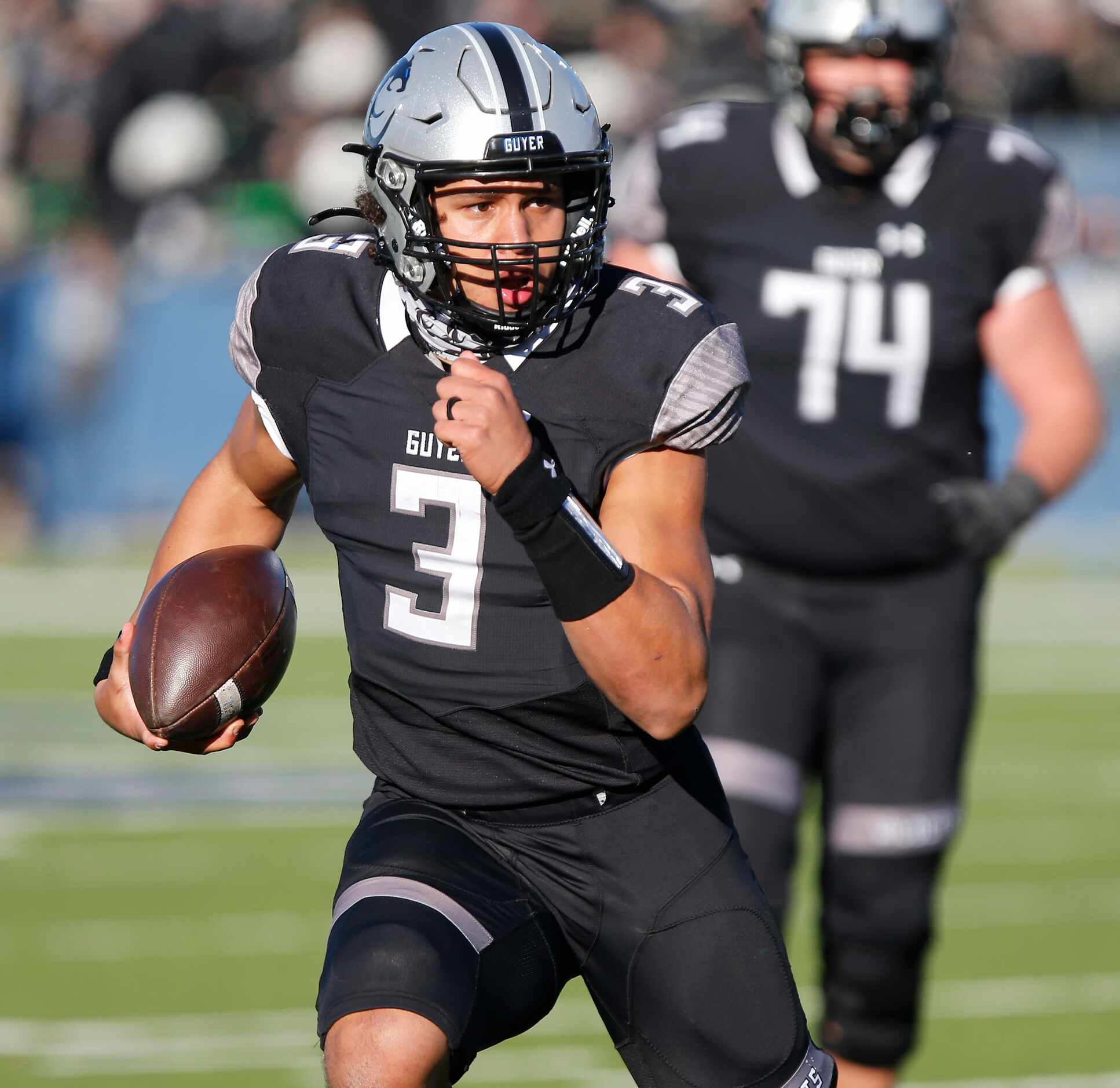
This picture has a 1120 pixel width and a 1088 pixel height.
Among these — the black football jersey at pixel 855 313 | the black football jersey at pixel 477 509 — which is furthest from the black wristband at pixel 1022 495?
the black football jersey at pixel 477 509

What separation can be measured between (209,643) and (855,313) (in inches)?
76.7

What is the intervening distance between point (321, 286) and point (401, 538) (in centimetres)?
42

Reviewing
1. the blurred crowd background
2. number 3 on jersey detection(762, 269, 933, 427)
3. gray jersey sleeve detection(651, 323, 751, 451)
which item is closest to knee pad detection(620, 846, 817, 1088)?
gray jersey sleeve detection(651, 323, 751, 451)

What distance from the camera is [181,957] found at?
18.6 feet

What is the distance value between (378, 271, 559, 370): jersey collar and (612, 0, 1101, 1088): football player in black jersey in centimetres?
150

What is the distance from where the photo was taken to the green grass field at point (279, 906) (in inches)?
194

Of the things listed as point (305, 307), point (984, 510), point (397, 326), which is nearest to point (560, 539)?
point (397, 326)

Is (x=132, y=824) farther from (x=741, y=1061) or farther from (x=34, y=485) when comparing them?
(x=34, y=485)

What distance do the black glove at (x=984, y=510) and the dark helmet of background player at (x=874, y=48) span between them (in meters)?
0.72

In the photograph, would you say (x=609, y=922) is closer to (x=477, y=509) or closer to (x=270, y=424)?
(x=477, y=509)

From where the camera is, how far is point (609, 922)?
309cm

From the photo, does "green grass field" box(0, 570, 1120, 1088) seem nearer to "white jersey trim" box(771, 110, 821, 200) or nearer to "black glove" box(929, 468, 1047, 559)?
"black glove" box(929, 468, 1047, 559)

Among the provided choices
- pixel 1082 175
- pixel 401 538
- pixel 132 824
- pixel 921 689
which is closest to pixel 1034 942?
pixel 921 689

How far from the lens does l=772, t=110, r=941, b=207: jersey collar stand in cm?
465
